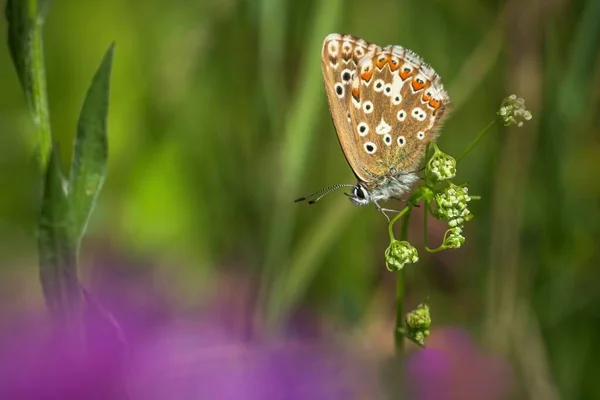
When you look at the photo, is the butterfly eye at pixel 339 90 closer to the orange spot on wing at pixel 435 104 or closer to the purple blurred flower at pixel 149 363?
the orange spot on wing at pixel 435 104

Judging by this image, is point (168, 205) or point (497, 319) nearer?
point (497, 319)

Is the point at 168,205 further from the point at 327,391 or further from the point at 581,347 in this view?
the point at 327,391

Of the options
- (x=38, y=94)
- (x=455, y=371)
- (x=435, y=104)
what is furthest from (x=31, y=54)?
(x=455, y=371)

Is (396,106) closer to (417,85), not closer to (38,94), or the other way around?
(417,85)

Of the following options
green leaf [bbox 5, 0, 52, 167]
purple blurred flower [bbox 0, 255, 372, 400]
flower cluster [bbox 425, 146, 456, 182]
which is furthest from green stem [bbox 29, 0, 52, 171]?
flower cluster [bbox 425, 146, 456, 182]

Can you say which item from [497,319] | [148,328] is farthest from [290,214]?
[148,328]

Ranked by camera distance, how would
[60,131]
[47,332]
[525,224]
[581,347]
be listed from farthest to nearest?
[60,131] < [525,224] < [581,347] < [47,332]

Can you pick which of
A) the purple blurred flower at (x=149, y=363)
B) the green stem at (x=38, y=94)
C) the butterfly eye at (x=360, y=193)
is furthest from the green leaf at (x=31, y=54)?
the butterfly eye at (x=360, y=193)

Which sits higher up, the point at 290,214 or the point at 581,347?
the point at 290,214
